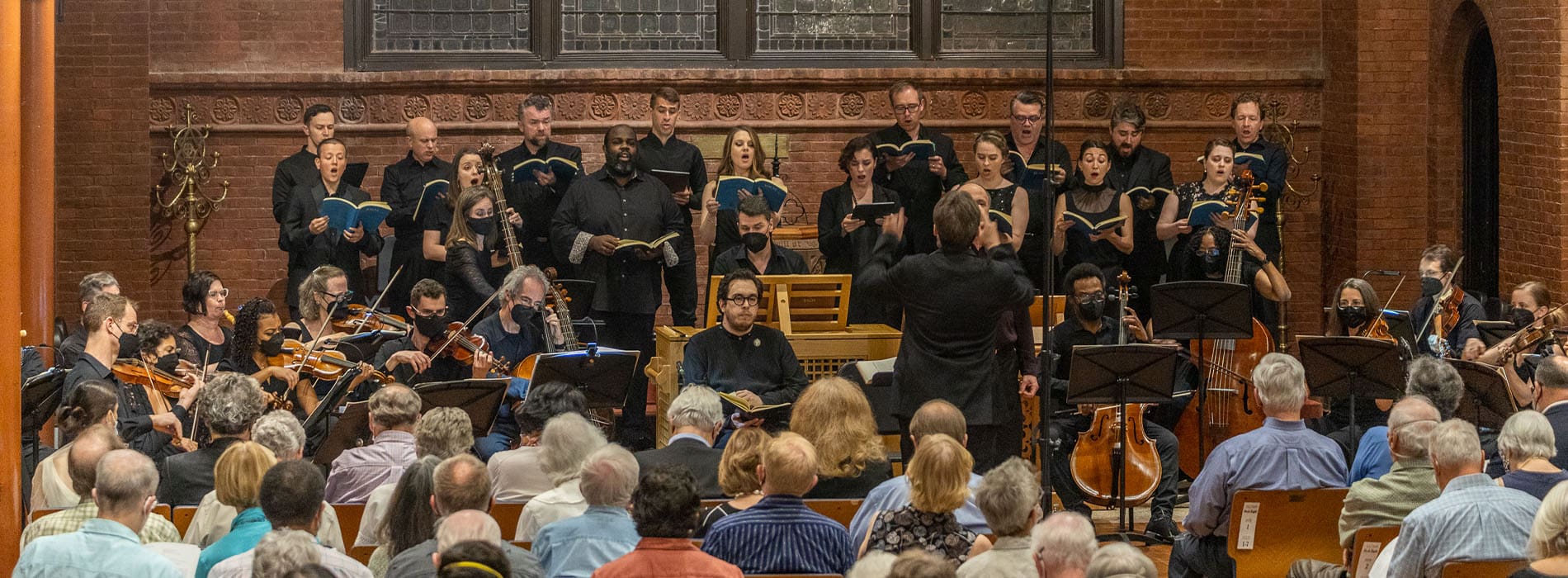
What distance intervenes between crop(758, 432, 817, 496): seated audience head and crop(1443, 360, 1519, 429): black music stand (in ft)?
11.0

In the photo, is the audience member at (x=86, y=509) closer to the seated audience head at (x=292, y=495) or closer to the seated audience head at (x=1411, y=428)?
the seated audience head at (x=292, y=495)

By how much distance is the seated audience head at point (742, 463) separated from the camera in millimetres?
6098

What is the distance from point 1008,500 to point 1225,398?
4.62m

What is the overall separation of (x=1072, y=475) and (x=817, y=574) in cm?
381

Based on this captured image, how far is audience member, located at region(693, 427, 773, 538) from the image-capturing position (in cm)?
609

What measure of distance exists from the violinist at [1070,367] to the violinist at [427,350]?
2923mm

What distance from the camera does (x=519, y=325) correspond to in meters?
9.23

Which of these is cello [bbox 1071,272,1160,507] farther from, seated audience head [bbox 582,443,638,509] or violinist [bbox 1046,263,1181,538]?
seated audience head [bbox 582,443,638,509]

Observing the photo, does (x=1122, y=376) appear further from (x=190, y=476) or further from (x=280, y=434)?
(x=190, y=476)

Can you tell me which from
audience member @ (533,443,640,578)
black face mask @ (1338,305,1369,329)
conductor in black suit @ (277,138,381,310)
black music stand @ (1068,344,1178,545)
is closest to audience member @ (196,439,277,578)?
audience member @ (533,443,640,578)

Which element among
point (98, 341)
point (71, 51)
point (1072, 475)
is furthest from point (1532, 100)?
point (71, 51)

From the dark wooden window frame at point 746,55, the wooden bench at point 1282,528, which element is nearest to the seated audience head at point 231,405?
the wooden bench at point 1282,528

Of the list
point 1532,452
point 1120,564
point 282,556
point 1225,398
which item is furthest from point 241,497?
point 1225,398

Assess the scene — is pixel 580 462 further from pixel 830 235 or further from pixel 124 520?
pixel 830 235
